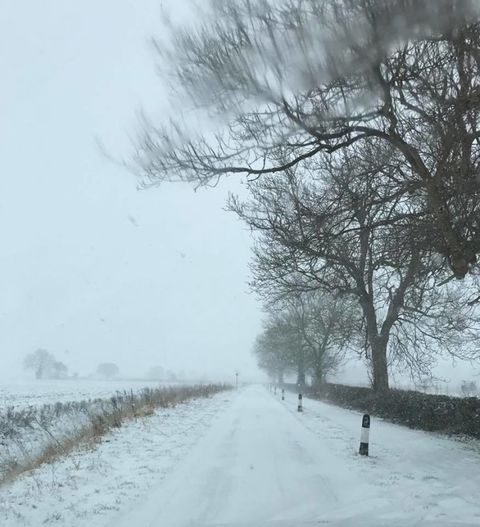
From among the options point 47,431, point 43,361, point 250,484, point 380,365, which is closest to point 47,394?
point 380,365

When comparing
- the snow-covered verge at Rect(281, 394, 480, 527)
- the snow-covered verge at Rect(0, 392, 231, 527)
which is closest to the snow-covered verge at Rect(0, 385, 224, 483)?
the snow-covered verge at Rect(0, 392, 231, 527)

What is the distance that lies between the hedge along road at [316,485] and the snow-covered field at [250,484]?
0.05 feet

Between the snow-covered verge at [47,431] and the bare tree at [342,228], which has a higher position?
the bare tree at [342,228]

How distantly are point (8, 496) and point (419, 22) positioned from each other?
8.18 m

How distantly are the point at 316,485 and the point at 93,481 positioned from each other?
3133 millimetres

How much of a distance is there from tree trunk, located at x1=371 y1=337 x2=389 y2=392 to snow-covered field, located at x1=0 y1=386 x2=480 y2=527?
11167 millimetres

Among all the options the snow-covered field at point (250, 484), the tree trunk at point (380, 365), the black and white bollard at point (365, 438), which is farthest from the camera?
the tree trunk at point (380, 365)

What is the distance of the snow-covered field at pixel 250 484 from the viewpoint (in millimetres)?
6320

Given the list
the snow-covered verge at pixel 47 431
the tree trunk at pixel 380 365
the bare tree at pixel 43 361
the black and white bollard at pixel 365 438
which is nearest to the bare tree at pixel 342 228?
the tree trunk at pixel 380 365

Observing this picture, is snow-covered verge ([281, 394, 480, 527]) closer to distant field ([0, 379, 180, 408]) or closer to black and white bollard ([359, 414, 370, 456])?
black and white bollard ([359, 414, 370, 456])

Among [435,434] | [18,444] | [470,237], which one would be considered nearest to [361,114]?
[470,237]

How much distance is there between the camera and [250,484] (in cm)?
820

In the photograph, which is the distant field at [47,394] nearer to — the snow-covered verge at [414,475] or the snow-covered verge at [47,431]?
the snow-covered verge at [47,431]

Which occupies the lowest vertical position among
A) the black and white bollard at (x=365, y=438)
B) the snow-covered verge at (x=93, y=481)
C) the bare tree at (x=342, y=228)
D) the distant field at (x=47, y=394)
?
the snow-covered verge at (x=93, y=481)
